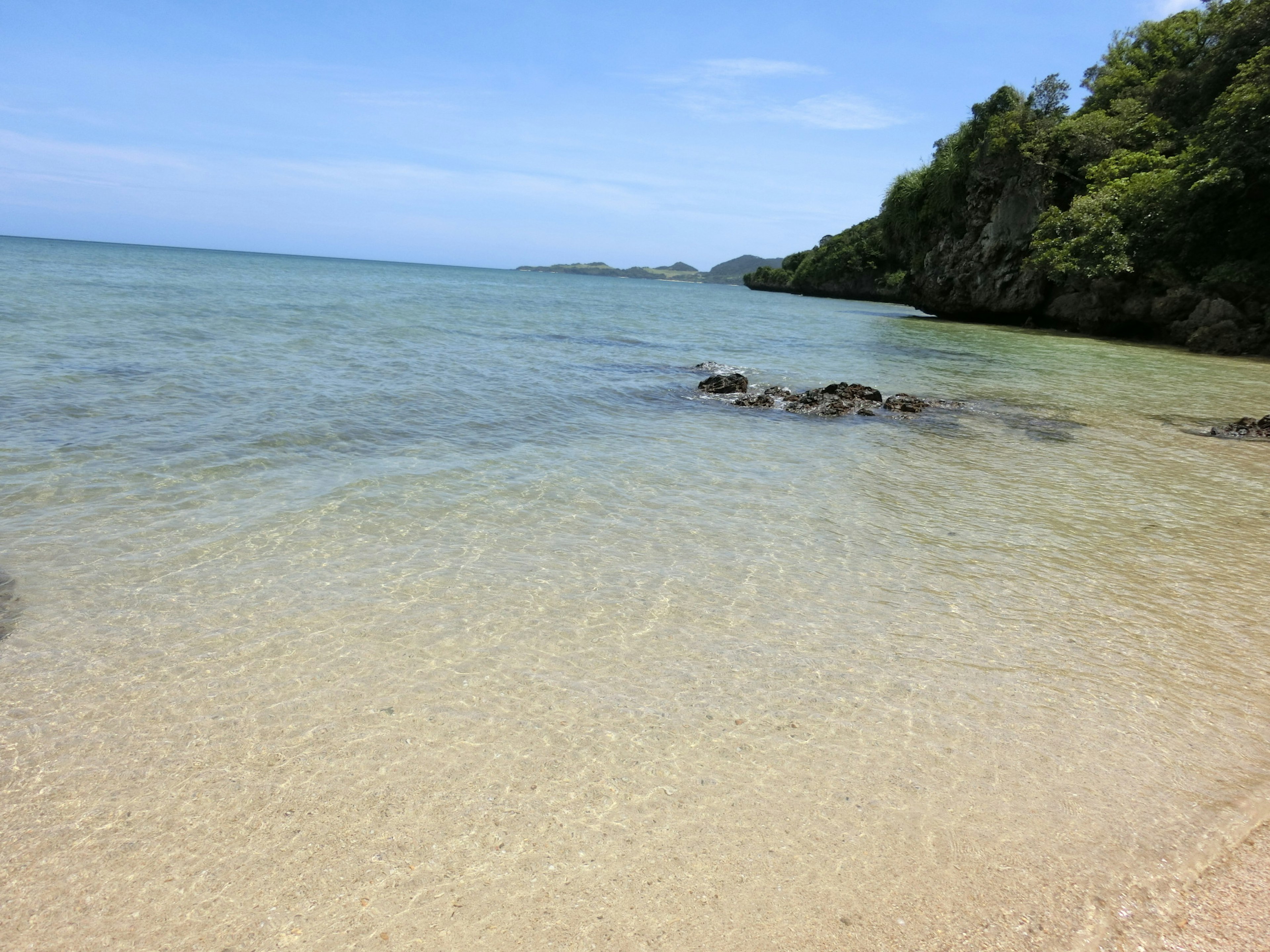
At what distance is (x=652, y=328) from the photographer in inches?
1201

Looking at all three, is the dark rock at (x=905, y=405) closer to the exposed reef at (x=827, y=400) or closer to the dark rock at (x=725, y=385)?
the exposed reef at (x=827, y=400)

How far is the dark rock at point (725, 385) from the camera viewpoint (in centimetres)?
1475

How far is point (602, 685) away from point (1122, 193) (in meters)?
33.4

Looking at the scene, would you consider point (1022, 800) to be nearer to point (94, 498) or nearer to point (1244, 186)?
point (94, 498)

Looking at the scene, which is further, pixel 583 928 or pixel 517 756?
pixel 517 756

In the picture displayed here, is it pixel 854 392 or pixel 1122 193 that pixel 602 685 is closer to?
pixel 854 392

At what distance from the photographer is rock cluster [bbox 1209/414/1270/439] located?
12.0 meters

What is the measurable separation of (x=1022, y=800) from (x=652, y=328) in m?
28.2

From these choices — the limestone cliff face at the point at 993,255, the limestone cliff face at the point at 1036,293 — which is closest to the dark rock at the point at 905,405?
the limestone cliff face at the point at 1036,293

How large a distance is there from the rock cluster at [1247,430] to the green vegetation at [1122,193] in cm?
1620

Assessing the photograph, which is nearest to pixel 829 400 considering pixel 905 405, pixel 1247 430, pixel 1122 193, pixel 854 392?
pixel 854 392

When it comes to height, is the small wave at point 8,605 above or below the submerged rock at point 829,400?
above

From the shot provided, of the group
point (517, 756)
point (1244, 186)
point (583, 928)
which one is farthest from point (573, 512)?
point (1244, 186)

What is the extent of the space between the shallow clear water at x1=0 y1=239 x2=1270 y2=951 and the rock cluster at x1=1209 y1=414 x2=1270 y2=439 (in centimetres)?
193
